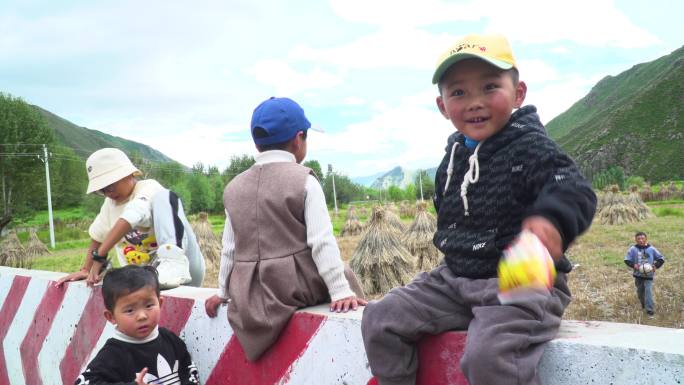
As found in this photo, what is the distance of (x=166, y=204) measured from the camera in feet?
10.6

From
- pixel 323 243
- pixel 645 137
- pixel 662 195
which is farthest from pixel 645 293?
pixel 645 137

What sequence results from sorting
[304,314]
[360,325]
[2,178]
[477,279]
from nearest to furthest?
1. [477,279]
2. [360,325]
3. [304,314]
4. [2,178]

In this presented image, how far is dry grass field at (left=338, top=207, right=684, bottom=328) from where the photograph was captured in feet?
24.2

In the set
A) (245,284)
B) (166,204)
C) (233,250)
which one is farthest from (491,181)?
(166,204)

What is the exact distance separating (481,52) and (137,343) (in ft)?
5.99

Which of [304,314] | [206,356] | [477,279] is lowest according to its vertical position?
[206,356]

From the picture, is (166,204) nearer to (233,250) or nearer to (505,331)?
(233,250)

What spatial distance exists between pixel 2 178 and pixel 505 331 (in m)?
44.6

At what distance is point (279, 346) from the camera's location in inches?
86.4

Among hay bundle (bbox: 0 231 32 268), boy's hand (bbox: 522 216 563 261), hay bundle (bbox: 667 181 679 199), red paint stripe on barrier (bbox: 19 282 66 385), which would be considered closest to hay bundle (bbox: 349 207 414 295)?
red paint stripe on barrier (bbox: 19 282 66 385)

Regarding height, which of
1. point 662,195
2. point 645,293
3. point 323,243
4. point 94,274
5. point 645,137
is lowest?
point 662,195

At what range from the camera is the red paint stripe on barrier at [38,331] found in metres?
3.47

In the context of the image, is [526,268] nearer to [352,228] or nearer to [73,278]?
[73,278]

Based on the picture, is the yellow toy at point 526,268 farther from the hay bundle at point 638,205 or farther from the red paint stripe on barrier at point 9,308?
the hay bundle at point 638,205
